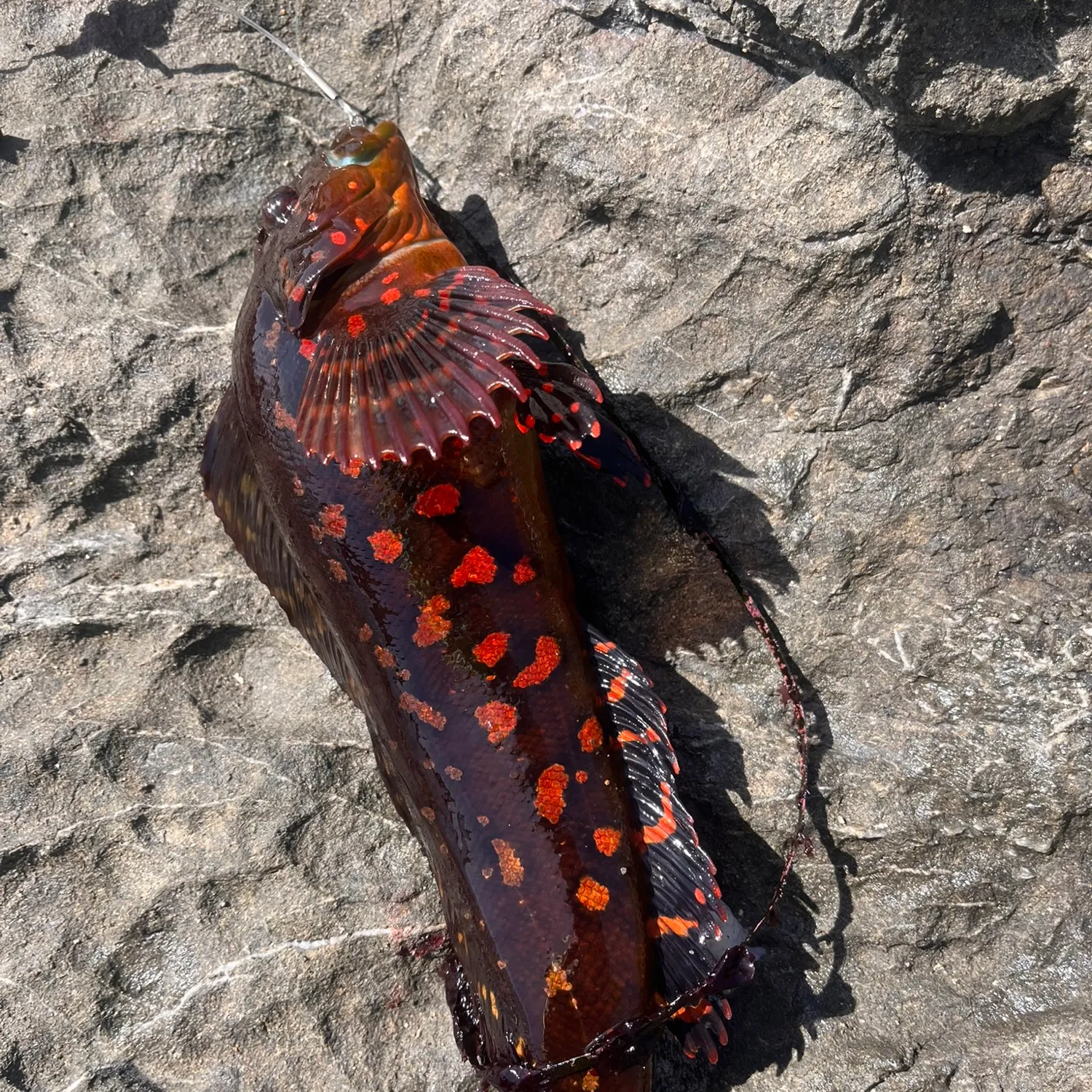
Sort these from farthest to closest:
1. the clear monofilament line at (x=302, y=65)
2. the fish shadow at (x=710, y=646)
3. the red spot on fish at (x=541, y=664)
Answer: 1. the clear monofilament line at (x=302, y=65)
2. the fish shadow at (x=710, y=646)
3. the red spot on fish at (x=541, y=664)

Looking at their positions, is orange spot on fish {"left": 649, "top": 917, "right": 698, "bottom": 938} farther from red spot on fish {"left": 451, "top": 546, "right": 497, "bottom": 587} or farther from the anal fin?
red spot on fish {"left": 451, "top": 546, "right": 497, "bottom": 587}

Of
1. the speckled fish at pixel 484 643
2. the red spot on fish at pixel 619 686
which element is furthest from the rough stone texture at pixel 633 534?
the speckled fish at pixel 484 643

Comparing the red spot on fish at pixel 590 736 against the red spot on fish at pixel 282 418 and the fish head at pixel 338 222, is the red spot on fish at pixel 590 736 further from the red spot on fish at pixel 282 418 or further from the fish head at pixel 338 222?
the fish head at pixel 338 222

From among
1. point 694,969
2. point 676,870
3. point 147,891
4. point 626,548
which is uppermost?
point 626,548

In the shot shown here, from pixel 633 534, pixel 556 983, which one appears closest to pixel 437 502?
pixel 633 534

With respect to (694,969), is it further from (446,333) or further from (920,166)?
(920,166)

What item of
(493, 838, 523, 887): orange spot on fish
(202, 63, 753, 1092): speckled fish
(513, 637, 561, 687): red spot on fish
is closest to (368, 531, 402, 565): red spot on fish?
(202, 63, 753, 1092): speckled fish

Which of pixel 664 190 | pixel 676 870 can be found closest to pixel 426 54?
pixel 664 190
